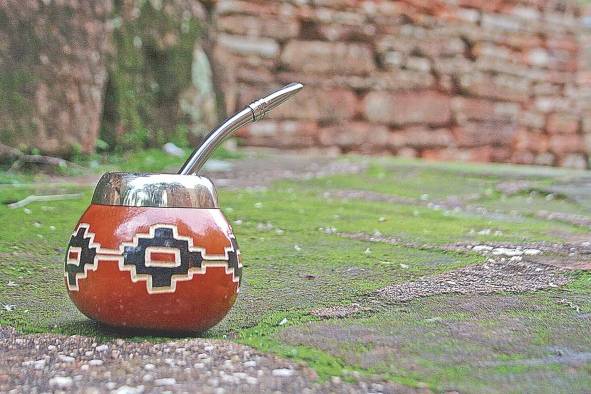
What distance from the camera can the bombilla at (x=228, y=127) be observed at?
1277 millimetres

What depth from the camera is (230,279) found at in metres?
1.19

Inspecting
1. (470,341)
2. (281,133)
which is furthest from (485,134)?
(470,341)

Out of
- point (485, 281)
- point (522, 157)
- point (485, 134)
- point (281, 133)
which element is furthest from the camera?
point (522, 157)

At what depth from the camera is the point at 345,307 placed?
1384mm

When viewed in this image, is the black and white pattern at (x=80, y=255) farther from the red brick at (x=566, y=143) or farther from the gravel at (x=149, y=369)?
the red brick at (x=566, y=143)

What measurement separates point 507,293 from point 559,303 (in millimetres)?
108

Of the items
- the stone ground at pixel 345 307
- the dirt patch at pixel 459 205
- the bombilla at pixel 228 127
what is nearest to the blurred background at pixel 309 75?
the stone ground at pixel 345 307

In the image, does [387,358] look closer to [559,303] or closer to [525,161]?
[559,303]

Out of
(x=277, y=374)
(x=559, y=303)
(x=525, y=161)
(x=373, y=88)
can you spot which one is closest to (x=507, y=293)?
(x=559, y=303)

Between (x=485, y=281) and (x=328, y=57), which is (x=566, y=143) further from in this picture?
(x=485, y=281)

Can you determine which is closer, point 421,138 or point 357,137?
point 357,137

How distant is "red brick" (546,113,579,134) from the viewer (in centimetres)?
660

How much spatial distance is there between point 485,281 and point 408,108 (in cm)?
402

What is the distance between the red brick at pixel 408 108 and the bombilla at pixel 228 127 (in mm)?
3995
